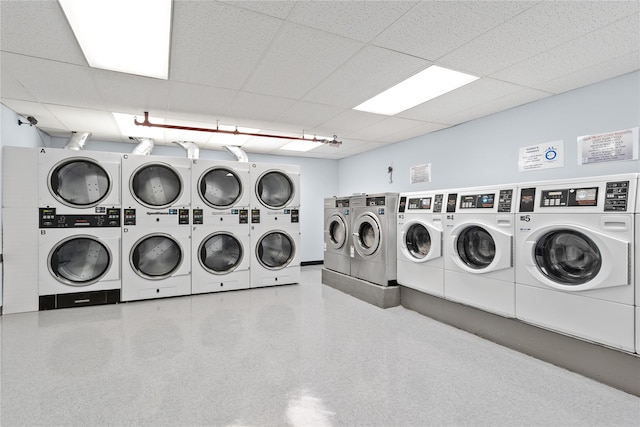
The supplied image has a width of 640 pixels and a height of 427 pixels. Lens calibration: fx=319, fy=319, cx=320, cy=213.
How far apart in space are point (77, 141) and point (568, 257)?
552cm

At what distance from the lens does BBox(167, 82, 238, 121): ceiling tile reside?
3.02 meters

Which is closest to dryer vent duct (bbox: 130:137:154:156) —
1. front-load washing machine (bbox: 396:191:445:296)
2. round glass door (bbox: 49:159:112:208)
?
round glass door (bbox: 49:159:112:208)

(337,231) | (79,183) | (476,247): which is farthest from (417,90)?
(79,183)

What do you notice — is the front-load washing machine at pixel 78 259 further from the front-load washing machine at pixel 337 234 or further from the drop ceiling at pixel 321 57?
the front-load washing machine at pixel 337 234

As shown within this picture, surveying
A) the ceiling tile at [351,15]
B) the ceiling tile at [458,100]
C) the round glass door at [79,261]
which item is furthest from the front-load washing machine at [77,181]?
the ceiling tile at [458,100]

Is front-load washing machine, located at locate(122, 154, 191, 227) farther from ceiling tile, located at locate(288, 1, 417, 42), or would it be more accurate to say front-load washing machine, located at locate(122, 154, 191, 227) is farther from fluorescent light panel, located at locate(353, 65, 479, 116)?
ceiling tile, located at locate(288, 1, 417, 42)

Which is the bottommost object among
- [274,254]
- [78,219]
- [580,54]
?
[274,254]

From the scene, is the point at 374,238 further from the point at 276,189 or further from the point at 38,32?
the point at 38,32

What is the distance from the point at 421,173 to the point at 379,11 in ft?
10.6

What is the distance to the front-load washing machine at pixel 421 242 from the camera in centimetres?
325

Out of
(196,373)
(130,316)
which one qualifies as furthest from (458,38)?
(130,316)

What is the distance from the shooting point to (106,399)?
1865 millimetres

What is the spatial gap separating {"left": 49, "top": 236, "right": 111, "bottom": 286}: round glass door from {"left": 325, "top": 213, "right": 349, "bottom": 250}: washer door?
9.48 ft

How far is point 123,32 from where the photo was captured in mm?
2055
